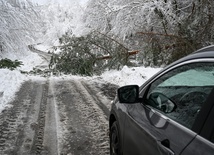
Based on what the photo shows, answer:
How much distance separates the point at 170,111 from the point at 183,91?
1.14 feet

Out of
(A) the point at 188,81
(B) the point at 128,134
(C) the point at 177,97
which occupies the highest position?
→ (A) the point at 188,81

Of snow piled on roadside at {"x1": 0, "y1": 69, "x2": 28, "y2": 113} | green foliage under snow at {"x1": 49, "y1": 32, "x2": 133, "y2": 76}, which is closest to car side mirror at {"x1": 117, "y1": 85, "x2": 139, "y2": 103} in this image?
snow piled on roadside at {"x1": 0, "y1": 69, "x2": 28, "y2": 113}

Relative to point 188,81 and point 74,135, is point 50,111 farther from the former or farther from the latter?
point 188,81

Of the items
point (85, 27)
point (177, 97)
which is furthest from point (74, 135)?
point (85, 27)

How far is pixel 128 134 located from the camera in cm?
284

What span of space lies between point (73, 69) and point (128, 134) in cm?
1321

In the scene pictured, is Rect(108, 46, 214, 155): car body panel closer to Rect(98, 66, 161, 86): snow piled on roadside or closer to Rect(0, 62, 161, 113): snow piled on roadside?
Rect(0, 62, 161, 113): snow piled on roadside

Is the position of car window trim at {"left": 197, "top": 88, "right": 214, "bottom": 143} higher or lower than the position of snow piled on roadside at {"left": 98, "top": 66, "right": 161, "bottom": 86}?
higher

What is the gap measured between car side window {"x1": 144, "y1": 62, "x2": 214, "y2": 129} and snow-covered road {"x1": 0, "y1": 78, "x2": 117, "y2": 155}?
2.17 meters

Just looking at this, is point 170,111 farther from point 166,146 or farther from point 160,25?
point 160,25

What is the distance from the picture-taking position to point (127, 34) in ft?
48.6

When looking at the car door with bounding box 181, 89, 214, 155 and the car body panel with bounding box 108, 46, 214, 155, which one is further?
the car body panel with bounding box 108, 46, 214, 155

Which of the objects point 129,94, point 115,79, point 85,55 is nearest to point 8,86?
point 115,79

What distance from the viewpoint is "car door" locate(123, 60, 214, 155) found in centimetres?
188
